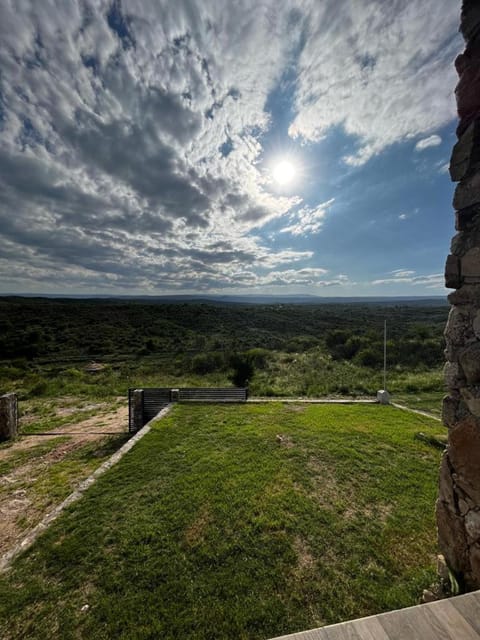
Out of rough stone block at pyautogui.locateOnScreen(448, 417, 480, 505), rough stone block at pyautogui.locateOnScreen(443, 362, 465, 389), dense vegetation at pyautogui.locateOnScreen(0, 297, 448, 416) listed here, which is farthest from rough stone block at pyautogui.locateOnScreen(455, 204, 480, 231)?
dense vegetation at pyautogui.locateOnScreen(0, 297, 448, 416)

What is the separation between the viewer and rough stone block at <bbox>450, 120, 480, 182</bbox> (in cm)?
196

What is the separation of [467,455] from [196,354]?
22.7m

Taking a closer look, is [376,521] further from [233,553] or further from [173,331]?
[173,331]

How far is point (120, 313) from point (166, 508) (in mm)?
46824

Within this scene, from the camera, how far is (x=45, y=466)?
6.10 m

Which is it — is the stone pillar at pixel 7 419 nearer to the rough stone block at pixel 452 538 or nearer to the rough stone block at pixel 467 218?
the rough stone block at pixel 452 538

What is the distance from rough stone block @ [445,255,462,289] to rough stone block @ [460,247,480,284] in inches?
1.2

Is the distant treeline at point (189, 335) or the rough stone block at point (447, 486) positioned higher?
the rough stone block at point (447, 486)

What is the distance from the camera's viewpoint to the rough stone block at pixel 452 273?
2074 millimetres

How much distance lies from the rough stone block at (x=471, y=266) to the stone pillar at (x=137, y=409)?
8644mm

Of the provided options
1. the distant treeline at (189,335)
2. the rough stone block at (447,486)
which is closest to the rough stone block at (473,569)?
the rough stone block at (447,486)

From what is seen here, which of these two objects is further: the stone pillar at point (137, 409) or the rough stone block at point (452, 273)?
the stone pillar at point (137, 409)

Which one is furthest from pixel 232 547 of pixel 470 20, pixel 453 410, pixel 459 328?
pixel 470 20

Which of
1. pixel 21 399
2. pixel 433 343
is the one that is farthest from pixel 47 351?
pixel 433 343
